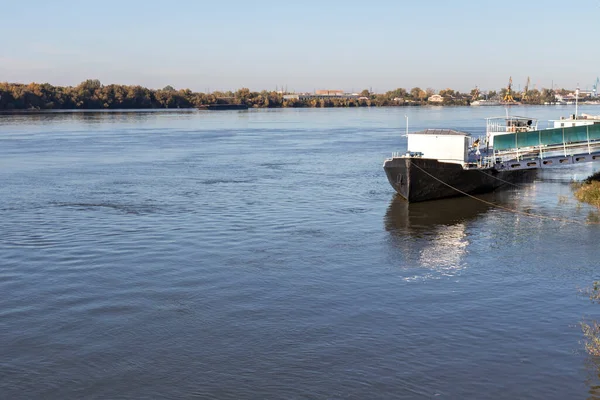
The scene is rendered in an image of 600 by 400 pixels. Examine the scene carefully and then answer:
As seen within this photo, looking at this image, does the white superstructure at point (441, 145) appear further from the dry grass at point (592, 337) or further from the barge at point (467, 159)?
the dry grass at point (592, 337)

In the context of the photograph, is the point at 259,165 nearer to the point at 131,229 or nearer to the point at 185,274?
the point at 131,229

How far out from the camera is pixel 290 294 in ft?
70.4

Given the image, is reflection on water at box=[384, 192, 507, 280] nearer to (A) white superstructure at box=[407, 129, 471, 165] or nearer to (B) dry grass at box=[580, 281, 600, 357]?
(A) white superstructure at box=[407, 129, 471, 165]

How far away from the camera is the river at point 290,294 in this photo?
15359 mm

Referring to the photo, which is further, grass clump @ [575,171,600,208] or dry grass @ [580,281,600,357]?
grass clump @ [575,171,600,208]

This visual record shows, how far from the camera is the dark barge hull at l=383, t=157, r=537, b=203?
3812 centimetres

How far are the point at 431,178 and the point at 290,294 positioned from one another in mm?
19172

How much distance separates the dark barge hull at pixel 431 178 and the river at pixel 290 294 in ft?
2.64

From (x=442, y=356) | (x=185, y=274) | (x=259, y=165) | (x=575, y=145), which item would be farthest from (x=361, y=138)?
(x=442, y=356)

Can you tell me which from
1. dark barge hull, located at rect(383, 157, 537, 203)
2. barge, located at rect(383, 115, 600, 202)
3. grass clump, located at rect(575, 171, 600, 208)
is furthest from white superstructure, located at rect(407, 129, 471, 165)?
grass clump, located at rect(575, 171, 600, 208)

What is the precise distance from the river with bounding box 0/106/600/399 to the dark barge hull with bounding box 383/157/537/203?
0.81 meters

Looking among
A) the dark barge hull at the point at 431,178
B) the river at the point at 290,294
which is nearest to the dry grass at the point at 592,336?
the river at the point at 290,294

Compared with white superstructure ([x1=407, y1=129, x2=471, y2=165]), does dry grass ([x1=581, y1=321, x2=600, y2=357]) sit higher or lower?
lower

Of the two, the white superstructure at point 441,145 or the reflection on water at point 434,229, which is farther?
the white superstructure at point 441,145
